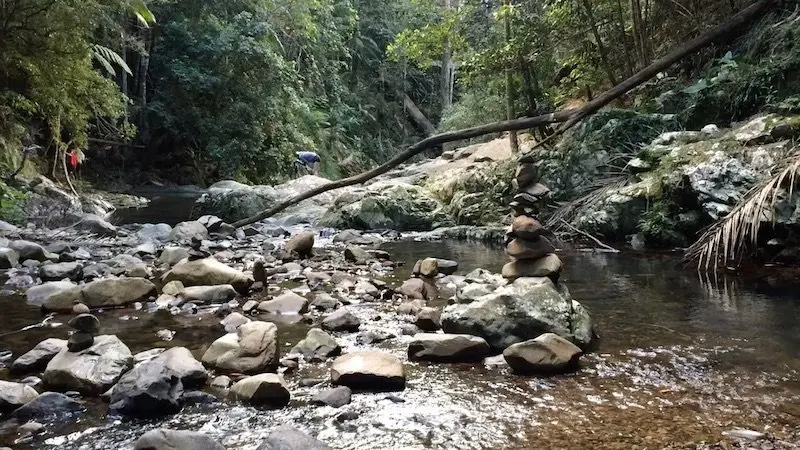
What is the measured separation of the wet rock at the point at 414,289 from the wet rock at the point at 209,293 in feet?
4.50

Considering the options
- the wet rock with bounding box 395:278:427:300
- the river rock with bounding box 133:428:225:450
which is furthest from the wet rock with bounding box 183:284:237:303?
the river rock with bounding box 133:428:225:450

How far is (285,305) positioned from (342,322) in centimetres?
71

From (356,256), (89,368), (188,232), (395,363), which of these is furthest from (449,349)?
(188,232)

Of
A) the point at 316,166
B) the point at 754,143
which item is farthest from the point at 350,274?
the point at 316,166

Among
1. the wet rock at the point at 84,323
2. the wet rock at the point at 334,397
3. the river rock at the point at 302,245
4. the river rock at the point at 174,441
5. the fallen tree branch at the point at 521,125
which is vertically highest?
the fallen tree branch at the point at 521,125

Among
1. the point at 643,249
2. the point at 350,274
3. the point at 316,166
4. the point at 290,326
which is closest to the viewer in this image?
the point at 290,326

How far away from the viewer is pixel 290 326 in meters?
4.12

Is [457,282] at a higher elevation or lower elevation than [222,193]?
lower

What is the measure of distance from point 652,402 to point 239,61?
17.5 meters

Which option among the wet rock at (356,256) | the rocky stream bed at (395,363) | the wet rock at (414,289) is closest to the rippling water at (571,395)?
the rocky stream bed at (395,363)

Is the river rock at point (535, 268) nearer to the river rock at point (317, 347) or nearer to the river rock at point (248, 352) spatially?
the river rock at point (317, 347)

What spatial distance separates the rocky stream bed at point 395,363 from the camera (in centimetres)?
243

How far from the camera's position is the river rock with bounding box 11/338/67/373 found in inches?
123

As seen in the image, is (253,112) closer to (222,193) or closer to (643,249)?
(222,193)
